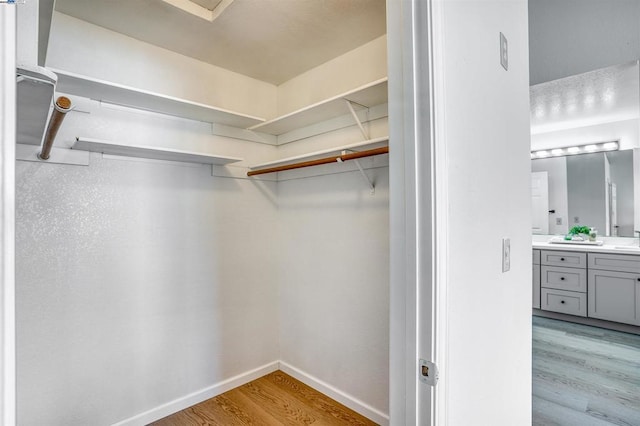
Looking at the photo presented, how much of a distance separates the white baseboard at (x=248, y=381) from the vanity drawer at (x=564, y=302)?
2.76 meters

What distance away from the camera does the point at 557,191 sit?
3.94 metres

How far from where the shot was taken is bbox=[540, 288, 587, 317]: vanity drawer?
3395mm

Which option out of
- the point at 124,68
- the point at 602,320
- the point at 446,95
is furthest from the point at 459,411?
the point at 602,320

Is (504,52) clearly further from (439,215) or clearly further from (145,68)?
(145,68)

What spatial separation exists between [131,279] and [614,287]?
13.7 feet

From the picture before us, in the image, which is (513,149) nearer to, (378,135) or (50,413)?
(378,135)

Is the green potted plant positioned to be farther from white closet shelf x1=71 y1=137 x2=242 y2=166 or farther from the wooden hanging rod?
Answer: white closet shelf x1=71 y1=137 x2=242 y2=166

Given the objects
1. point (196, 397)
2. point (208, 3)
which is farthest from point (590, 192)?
point (196, 397)

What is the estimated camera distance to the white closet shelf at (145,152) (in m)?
1.61

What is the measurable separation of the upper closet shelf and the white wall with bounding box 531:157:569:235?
3.66m

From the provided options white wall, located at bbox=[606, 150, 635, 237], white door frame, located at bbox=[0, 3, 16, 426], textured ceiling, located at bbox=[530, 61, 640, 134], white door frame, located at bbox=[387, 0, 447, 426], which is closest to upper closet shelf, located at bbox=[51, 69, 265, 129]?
white door frame, located at bbox=[0, 3, 16, 426]

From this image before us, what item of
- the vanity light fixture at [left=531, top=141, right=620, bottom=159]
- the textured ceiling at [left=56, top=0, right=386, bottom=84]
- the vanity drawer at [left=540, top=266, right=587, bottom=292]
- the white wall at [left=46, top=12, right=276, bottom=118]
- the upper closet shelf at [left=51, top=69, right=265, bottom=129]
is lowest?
the vanity drawer at [left=540, top=266, right=587, bottom=292]

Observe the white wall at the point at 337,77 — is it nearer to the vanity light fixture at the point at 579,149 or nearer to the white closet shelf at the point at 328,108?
the white closet shelf at the point at 328,108

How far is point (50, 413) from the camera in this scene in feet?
5.41
